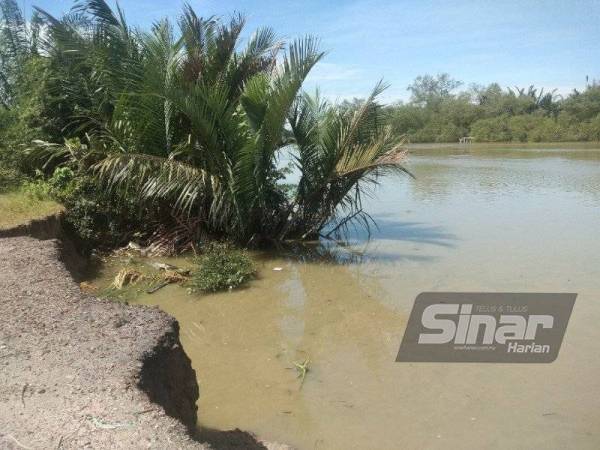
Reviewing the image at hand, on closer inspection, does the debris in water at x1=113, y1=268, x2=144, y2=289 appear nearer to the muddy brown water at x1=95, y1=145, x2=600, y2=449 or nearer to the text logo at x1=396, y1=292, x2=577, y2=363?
the muddy brown water at x1=95, y1=145, x2=600, y2=449

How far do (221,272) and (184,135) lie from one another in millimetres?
2634

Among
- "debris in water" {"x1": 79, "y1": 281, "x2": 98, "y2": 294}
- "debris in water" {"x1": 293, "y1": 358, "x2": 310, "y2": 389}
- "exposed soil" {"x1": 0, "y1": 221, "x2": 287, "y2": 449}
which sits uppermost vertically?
"exposed soil" {"x1": 0, "y1": 221, "x2": 287, "y2": 449}

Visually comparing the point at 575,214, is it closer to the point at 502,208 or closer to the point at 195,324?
the point at 502,208

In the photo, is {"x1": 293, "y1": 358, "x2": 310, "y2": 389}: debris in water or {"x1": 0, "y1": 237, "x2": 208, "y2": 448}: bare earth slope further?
{"x1": 293, "y1": 358, "x2": 310, "y2": 389}: debris in water

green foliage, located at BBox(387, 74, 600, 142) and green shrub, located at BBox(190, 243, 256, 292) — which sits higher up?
green foliage, located at BBox(387, 74, 600, 142)

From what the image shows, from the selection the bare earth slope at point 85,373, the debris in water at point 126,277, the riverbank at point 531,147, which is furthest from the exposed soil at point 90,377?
the riverbank at point 531,147

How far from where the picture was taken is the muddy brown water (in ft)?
11.5

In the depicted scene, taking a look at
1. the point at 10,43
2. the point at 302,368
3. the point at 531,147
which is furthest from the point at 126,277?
the point at 531,147

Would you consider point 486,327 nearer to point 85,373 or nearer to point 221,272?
point 221,272

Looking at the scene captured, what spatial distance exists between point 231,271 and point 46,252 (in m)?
2.11

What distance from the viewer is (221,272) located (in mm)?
6312

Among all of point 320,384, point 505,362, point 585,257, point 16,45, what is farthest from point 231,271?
point 16,45

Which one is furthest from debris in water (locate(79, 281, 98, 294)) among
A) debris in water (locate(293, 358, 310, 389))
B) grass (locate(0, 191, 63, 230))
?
debris in water (locate(293, 358, 310, 389))

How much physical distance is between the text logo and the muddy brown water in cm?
13
